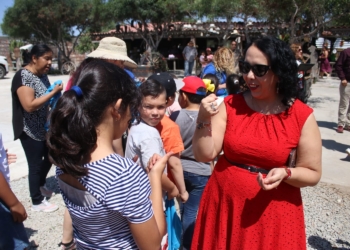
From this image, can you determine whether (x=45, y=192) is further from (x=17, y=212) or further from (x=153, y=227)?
(x=153, y=227)

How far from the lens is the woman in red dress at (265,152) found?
168 centimetres

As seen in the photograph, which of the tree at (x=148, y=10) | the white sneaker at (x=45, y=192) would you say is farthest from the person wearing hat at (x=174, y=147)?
the tree at (x=148, y=10)

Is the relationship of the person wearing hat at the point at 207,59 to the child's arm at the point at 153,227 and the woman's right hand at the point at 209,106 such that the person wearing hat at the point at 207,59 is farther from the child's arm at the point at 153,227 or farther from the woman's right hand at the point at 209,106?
the child's arm at the point at 153,227

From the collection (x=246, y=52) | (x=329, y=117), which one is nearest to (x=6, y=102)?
(x=329, y=117)

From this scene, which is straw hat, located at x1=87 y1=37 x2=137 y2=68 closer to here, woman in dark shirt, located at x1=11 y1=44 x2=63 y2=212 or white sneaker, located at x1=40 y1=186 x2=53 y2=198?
woman in dark shirt, located at x1=11 y1=44 x2=63 y2=212

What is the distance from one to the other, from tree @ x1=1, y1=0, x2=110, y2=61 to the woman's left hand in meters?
20.2

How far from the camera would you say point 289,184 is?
5.60 feet

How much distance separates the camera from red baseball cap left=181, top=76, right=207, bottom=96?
8.32 ft

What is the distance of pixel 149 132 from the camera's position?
84.2 inches

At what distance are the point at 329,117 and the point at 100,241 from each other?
26.8ft

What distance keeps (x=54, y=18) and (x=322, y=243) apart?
22400 millimetres

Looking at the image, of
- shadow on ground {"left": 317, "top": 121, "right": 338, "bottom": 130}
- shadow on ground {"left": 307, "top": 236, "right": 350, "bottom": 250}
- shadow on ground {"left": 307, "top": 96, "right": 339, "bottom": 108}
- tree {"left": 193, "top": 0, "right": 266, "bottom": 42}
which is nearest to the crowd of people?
shadow on ground {"left": 307, "top": 236, "right": 350, "bottom": 250}

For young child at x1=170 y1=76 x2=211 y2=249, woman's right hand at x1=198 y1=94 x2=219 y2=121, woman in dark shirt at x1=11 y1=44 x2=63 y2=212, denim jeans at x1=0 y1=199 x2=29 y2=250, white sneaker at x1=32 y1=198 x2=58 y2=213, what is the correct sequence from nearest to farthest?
woman's right hand at x1=198 y1=94 x2=219 y2=121, denim jeans at x1=0 y1=199 x2=29 y2=250, young child at x1=170 y1=76 x2=211 y2=249, woman in dark shirt at x1=11 y1=44 x2=63 y2=212, white sneaker at x1=32 y1=198 x2=58 y2=213

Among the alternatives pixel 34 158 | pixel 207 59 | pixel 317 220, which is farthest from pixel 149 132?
pixel 207 59
